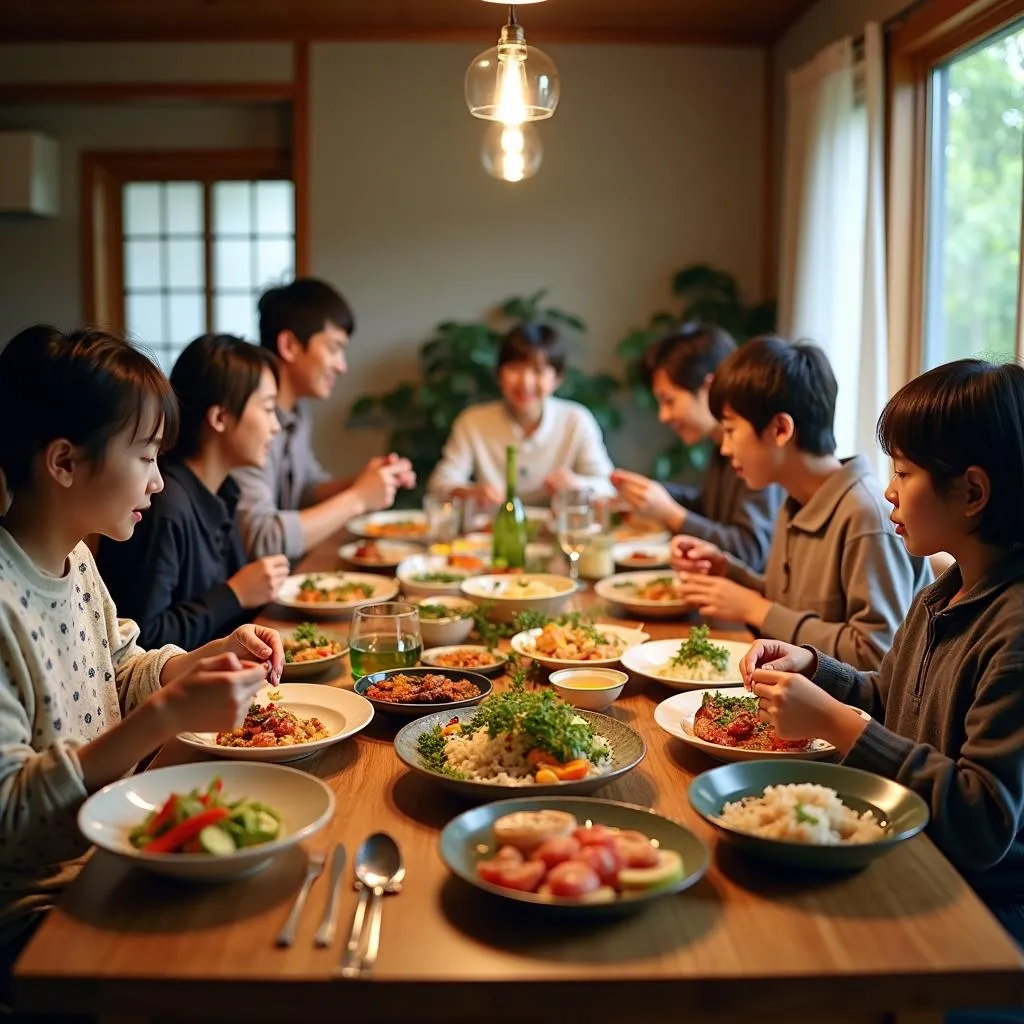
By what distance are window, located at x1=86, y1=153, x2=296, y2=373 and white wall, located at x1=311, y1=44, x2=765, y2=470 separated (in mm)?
544

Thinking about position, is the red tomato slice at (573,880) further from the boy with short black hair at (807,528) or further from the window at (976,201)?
the window at (976,201)

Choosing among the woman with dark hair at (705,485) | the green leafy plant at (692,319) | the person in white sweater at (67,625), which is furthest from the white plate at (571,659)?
the green leafy plant at (692,319)

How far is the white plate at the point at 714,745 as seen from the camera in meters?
1.48

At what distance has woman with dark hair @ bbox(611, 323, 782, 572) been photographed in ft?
10.3

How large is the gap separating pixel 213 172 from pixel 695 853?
5.18 metres

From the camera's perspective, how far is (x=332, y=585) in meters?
2.67

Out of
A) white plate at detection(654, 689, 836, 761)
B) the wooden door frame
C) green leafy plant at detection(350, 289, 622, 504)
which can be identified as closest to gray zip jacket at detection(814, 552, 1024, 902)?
white plate at detection(654, 689, 836, 761)

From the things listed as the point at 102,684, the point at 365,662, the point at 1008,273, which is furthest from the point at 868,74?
the point at 102,684

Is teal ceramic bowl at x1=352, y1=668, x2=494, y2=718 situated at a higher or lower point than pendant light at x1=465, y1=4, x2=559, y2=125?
lower

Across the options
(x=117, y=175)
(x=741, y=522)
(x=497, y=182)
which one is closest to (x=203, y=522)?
(x=741, y=522)

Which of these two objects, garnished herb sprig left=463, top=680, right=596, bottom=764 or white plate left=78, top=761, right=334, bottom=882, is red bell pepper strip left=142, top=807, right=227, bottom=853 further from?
garnished herb sprig left=463, top=680, right=596, bottom=764

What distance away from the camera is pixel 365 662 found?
184cm

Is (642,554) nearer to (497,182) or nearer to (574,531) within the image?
(574,531)

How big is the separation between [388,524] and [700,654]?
181cm
